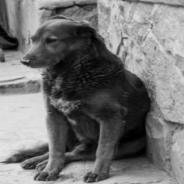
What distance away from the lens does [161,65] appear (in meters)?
3.49

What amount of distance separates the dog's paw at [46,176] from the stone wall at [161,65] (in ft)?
2.44

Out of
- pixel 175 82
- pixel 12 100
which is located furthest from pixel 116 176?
pixel 12 100

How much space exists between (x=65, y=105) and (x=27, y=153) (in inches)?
23.8

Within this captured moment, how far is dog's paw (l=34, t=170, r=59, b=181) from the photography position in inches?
139

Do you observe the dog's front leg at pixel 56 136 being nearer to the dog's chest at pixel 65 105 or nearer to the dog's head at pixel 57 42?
the dog's chest at pixel 65 105

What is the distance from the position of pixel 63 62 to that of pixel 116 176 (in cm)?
85

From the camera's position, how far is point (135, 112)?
150 inches

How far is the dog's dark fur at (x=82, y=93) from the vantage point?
3.52 metres

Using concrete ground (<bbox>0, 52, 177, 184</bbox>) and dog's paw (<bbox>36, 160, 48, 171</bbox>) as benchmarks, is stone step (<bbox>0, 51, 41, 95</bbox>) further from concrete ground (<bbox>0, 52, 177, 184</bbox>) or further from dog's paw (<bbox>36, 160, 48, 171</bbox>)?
dog's paw (<bbox>36, 160, 48, 171</bbox>)

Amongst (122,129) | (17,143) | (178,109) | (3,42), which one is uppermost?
(178,109)

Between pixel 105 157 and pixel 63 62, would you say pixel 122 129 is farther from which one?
pixel 63 62

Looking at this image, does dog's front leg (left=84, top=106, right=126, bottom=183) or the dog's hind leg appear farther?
the dog's hind leg

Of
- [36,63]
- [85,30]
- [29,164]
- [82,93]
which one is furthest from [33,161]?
[85,30]

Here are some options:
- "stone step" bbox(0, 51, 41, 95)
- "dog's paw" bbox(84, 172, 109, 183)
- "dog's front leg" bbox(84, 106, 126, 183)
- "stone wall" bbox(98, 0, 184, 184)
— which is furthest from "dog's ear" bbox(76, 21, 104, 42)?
"stone step" bbox(0, 51, 41, 95)
